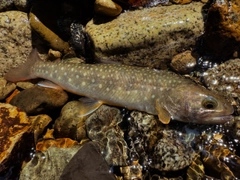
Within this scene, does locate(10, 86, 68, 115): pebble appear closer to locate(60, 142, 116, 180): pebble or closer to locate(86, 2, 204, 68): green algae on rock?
locate(86, 2, 204, 68): green algae on rock

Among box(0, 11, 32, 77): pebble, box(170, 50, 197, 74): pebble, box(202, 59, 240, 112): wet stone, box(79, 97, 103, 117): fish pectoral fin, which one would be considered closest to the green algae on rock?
box(170, 50, 197, 74): pebble

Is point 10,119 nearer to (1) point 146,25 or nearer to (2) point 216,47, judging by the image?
(1) point 146,25

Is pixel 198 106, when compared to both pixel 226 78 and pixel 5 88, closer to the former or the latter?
pixel 226 78

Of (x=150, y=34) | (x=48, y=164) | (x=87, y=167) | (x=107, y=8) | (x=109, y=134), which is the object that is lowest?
(x=48, y=164)

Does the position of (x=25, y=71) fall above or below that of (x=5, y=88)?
above

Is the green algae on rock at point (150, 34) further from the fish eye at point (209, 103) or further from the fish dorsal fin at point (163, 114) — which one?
the fish eye at point (209, 103)

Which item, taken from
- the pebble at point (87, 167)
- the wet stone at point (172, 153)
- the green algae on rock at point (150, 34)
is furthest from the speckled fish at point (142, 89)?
the pebble at point (87, 167)

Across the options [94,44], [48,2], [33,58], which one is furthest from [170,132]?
[48,2]

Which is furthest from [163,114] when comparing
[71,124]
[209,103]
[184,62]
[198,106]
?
[71,124]
